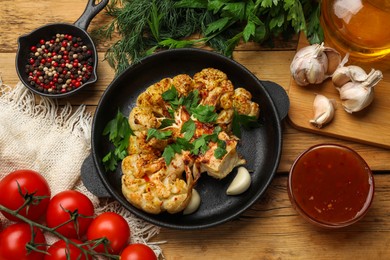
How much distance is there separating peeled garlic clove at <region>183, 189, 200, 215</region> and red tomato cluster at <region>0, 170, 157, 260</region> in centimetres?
22

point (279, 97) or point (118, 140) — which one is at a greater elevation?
point (279, 97)

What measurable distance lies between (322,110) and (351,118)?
0.15 meters

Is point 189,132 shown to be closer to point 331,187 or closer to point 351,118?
point 331,187

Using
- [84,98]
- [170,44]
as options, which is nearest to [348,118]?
[170,44]

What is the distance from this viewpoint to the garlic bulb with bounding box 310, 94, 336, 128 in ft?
8.63

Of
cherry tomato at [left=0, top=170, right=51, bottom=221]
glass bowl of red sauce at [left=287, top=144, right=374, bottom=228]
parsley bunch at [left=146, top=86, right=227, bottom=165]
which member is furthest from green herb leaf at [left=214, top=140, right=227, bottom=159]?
cherry tomato at [left=0, top=170, right=51, bottom=221]

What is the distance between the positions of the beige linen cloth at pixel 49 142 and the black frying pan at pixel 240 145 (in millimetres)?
100

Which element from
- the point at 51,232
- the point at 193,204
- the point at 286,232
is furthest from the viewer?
the point at 286,232

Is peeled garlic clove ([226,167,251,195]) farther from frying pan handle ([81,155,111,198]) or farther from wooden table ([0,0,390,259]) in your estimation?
frying pan handle ([81,155,111,198])

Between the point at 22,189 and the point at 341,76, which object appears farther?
the point at 341,76

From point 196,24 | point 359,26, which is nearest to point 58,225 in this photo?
point 196,24

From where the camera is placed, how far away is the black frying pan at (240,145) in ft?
8.43

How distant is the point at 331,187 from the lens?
8.24 feet

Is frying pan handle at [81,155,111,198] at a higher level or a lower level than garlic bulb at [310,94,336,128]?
lower
